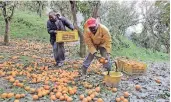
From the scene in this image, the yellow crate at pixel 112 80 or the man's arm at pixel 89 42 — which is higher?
the man's arm at pixel 89 42

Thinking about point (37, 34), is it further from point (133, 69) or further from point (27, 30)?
point (133, 69)

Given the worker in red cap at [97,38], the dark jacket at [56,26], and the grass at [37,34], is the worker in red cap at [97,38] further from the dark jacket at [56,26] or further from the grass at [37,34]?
the grass at [37,34]

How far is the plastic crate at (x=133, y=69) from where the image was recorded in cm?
867

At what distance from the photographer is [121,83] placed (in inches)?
303

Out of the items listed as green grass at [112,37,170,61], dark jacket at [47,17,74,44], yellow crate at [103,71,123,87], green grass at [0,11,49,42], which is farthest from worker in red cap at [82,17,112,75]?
green grass at [0,11,49,42]

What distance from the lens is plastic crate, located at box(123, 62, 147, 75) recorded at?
867 cm

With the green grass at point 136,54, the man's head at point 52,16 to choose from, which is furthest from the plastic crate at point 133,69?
the green grass at point 136,54

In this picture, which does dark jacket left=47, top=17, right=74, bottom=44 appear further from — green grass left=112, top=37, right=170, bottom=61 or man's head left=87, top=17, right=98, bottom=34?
green grass left=112, top=37, right=170, bottom=61

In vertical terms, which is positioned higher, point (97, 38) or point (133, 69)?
point (97, 38)

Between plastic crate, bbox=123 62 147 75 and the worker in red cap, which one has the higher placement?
the worker in red cap

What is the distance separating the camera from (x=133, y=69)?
8.69 metres

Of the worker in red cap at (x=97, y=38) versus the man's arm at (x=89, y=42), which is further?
the man's arm at (x=89, y=42)

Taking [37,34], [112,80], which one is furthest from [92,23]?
[37,34]

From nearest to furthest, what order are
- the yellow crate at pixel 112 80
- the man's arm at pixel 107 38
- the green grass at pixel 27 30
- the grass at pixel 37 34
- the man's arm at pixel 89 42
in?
the yellow crate at pixel 112 80
the man's arm at pixel 107 38
the man's arm at pixel 89 42
the grass at pixel 37 34
the green grass at pixel 27 30
